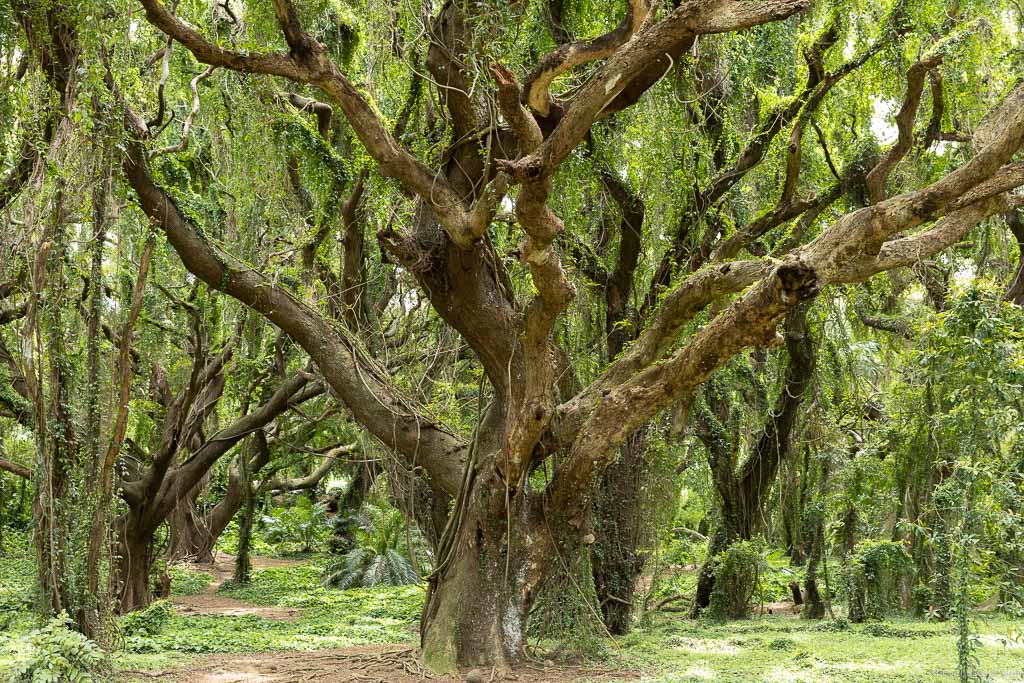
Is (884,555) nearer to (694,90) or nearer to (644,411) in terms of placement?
(644,411)

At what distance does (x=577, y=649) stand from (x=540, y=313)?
8.45 feet

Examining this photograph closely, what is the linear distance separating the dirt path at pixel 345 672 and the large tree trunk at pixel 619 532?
171 cm

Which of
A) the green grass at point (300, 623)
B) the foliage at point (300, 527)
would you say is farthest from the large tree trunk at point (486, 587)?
the foliage at point (300, 527)

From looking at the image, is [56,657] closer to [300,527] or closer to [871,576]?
[871,576]

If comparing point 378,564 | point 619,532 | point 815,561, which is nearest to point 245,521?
point 378,564

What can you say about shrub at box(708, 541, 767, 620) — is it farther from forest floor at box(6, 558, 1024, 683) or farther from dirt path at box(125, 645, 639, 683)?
dirt path at box(125, 645, 639, 683)

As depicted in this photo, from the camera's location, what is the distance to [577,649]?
645cm

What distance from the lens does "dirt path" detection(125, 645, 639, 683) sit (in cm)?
580

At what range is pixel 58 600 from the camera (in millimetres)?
5238

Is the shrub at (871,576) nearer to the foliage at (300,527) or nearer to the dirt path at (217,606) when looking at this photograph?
the dirt path at (217,606)

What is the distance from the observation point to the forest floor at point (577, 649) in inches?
228

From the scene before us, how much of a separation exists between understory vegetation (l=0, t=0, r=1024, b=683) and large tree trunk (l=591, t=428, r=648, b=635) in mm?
38

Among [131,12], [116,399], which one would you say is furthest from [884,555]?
[131,12]

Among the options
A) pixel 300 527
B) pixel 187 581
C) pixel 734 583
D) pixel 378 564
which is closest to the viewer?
pixel 734 583
